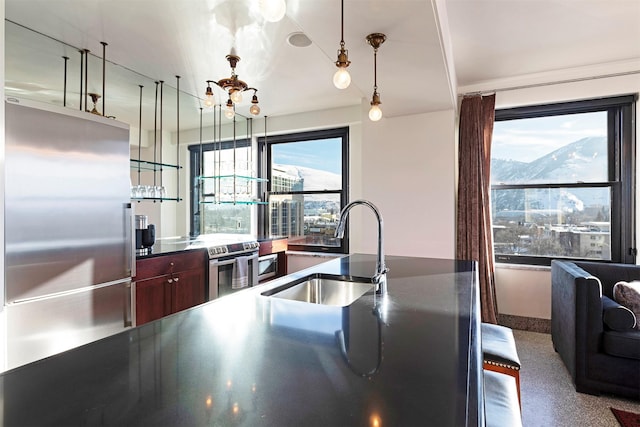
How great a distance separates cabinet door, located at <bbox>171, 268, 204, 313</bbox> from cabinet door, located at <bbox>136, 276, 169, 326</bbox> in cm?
11

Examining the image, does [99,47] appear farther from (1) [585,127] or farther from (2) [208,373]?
(1) [585,127]

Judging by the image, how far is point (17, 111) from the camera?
1.82m

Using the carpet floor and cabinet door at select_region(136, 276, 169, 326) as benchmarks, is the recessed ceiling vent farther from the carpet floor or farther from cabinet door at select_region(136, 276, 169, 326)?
the carpet floor

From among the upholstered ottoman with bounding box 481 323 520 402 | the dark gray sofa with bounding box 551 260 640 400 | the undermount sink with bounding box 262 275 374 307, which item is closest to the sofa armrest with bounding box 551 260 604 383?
the dark gray sofa with bounding box 551 260 640 400

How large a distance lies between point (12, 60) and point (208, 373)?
3.50 m

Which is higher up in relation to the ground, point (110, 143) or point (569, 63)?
point (569, 63)

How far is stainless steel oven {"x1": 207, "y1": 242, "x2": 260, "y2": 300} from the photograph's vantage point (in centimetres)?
331

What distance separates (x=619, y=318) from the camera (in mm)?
2160

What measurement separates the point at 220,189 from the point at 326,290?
10.3ft

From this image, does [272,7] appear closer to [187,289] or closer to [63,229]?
[63,229]

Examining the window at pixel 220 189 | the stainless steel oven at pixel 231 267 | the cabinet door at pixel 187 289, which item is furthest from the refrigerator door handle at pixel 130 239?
the window at pixel 220 189

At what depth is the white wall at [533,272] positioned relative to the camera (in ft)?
10.3

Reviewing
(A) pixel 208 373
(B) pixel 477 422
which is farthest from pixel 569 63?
(A) pixel 208 373

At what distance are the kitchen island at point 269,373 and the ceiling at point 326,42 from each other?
1.47 m
